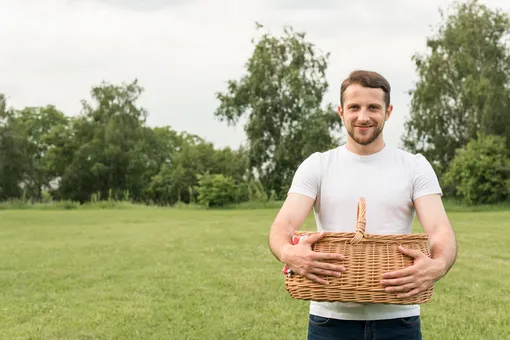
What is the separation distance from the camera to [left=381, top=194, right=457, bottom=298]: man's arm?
2496mm

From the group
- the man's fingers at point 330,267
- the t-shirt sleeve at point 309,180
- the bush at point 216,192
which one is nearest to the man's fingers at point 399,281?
the man's fingers at point 330,267

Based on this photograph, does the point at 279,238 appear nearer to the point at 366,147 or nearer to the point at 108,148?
the point at 366,147

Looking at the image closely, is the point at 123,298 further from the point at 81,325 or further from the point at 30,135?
the point at 30,135

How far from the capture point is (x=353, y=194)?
282 centimetres

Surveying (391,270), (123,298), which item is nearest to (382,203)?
Answer: (391,270)

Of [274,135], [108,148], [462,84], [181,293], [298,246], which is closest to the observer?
[298,246]

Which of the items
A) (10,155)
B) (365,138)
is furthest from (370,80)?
(10,155)

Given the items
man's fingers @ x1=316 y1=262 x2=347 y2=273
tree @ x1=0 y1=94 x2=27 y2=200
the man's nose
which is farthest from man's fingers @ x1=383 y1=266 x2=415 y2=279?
Result: tree @ x1=0 y1=94 x2=27 y2=200

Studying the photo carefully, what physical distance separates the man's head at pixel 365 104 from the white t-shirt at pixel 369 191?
111mm

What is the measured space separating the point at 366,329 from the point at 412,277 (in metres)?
0.46

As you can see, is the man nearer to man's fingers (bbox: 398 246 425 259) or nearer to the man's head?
the man's head

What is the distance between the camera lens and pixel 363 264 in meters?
2.55

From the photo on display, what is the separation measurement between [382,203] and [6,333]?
6800 millimetres

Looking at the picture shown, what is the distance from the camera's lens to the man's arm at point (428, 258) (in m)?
2.50
